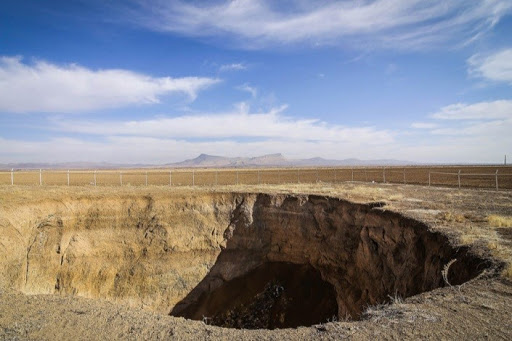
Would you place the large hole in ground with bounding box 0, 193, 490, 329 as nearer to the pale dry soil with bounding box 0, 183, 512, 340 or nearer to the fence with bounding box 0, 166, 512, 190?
the pale dry soil with bounding box 0, 183, 512, 340

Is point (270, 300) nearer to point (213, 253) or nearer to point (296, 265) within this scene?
point (296, 265)

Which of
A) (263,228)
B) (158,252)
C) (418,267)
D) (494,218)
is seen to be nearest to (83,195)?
(158,252)

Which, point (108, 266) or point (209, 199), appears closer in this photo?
point (108, 266)

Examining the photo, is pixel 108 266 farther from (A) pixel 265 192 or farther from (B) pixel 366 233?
(B) pixel 366 233

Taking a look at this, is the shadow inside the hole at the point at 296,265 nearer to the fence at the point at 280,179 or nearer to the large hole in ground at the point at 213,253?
the large hole in ground at the point at 213,253

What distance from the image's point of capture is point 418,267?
456 inches

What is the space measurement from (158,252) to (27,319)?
15.1 meters

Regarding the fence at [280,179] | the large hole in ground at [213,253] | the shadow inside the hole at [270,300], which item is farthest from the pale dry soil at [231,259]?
the fence at [280,179]

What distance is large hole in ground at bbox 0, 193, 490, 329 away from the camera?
16.4 metres

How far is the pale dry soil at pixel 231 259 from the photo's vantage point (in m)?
5.73

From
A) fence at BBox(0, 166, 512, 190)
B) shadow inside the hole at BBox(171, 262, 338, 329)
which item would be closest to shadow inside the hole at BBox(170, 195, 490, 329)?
shadow inside the hole at BBox(171, 262, 338, 329)

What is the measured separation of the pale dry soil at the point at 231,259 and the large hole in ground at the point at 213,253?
71mm

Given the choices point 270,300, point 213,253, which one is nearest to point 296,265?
point 270,300

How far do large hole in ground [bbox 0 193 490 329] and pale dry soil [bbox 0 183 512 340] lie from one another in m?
0.07
